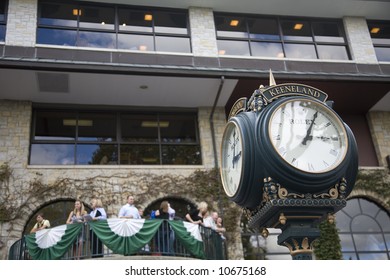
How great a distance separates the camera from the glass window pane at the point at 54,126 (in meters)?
14.8

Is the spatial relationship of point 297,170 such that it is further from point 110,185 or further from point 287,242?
point 110,185

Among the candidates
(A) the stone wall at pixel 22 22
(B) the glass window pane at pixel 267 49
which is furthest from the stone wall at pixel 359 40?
(A) the stone wall at pixel 22 22

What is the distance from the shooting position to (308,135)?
140 inches

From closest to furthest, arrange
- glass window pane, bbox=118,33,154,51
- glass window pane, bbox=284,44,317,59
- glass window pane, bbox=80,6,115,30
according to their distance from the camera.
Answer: glass window pane, bbox=118,33,154,51
glass window pane, bbox=80,6,115,30
glass window pane, bbox=284,44,317,59

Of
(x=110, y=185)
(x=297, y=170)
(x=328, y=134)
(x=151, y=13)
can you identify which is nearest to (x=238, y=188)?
(x=297, y=170)

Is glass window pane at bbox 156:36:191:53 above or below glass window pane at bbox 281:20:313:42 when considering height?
below

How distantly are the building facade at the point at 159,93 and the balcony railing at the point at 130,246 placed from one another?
2.32 m

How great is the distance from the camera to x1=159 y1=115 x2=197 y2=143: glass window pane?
15547 millimetres

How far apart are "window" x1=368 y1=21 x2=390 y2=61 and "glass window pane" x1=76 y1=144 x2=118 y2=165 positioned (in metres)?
9.75

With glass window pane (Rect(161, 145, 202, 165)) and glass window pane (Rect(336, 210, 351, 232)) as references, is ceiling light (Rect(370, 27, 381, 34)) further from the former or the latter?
glass window pane (Rect(161, 145, 202, 165))

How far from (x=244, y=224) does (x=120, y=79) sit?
18.3 feet

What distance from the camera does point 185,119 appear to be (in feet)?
52.4

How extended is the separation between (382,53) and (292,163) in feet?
51.0

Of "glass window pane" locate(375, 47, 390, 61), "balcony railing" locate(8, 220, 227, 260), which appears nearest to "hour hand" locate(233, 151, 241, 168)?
"balcony railing" locate(8, 220, 227, 260)
